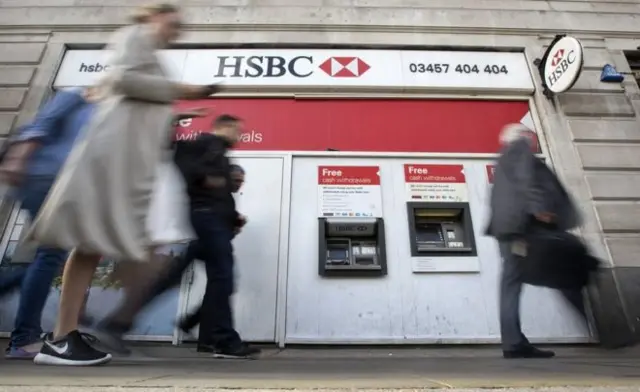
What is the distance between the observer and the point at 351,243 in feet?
15.9

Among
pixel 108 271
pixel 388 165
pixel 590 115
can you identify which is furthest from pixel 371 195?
pixel 590 115

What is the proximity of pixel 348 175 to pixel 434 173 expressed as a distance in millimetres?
1012

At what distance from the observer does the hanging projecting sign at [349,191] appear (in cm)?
490

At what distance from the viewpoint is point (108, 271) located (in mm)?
4441

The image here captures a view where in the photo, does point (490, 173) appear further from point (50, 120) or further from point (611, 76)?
point (50, 120)

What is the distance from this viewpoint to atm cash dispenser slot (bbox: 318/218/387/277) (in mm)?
4703

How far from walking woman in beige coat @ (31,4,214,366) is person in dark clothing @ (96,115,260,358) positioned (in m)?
0.62

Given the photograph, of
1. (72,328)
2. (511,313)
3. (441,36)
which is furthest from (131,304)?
(441,36)

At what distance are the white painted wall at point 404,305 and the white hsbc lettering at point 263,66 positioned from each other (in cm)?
223

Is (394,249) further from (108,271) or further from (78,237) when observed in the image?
(78,237)

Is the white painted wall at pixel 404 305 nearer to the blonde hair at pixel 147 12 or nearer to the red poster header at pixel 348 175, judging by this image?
the red poster header at pixel 348 175

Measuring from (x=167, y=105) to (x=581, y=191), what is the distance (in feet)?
16.2

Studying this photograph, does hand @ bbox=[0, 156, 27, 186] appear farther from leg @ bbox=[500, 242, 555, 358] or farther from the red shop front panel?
leg @ bbox=[500, 242, 555, 358]

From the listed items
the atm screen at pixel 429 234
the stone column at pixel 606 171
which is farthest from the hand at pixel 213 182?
the stone column at pixel 606 171
